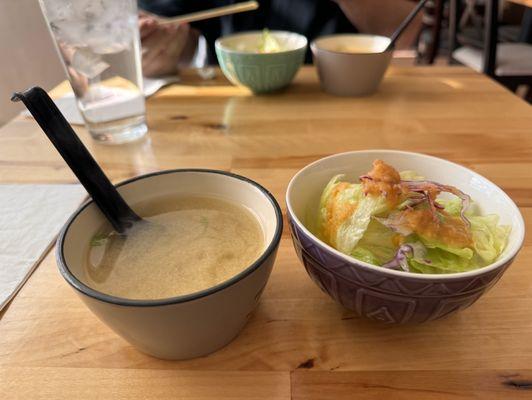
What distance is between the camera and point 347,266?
38 centimetres

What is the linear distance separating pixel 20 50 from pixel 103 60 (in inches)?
60.6

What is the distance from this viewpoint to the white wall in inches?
78.7

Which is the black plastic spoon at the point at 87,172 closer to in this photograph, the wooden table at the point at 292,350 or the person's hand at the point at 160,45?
the wooden table at the point at 292,350

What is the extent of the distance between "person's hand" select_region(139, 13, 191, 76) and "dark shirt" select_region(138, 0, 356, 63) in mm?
372

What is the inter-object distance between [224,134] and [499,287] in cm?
61

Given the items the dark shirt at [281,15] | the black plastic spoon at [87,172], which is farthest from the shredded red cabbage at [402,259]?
the dark shirt at [281,15]

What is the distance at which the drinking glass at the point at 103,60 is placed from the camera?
82 cm

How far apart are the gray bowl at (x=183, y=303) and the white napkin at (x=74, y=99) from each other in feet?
1.94

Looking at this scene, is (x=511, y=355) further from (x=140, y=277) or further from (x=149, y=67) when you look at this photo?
(x=149, y=67)

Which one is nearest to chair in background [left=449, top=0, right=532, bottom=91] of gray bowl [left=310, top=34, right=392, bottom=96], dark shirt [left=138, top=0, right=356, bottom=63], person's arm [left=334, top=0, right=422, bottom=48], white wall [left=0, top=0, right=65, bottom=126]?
person's arm [left=334, top=0, right=422, bottom=48]

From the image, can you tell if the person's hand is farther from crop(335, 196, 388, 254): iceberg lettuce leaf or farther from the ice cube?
crop(335, 196, 388, 254): iceberg lettuce leaf

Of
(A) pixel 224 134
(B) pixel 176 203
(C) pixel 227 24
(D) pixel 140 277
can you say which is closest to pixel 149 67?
(A) pixel 224 134

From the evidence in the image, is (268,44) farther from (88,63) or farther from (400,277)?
(400,277)

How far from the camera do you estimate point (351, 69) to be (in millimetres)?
1023
